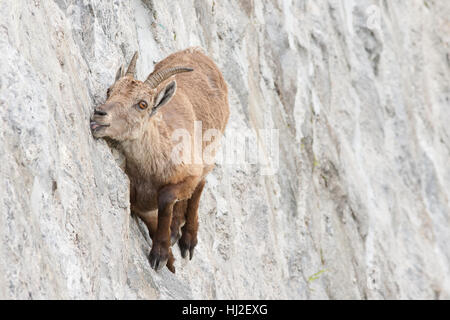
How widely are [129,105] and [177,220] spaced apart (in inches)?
70.4

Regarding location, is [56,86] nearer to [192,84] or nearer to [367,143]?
[192,84]

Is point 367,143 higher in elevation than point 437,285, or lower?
higher

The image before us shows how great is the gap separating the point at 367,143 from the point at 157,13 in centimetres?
835

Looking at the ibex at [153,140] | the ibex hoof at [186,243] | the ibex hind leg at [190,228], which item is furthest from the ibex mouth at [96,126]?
the ibex hoof at [186,243]

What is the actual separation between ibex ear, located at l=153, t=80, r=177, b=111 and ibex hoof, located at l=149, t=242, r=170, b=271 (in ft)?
4.05

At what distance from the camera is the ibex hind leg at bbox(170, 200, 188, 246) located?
24.4 ft

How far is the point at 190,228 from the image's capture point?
7887 millimetres

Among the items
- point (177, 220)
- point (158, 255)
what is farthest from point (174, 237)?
point (158, 255)

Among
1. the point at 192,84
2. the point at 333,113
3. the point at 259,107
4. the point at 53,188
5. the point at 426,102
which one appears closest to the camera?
the point at 53,188

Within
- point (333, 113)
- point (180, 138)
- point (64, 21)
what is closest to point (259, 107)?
point (333, 113)

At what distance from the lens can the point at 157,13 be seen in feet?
31.6

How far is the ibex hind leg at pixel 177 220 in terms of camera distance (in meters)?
7.43

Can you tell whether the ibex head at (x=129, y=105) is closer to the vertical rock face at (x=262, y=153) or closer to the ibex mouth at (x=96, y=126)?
the ibex mouth at (x=96, y=126)

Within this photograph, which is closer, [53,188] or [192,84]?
[53,188]
